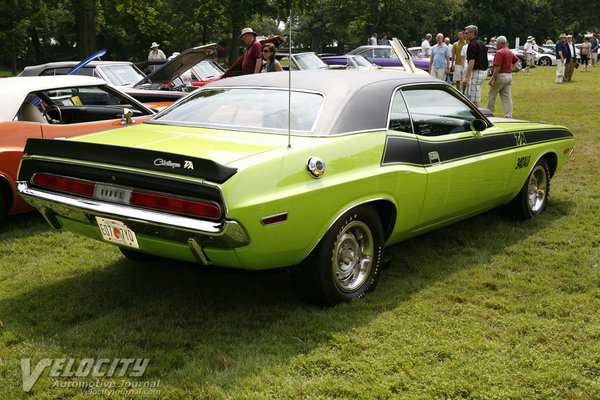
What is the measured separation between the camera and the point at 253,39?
982 centimetres

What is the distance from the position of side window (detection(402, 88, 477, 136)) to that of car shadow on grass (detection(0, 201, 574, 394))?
39.7 inches

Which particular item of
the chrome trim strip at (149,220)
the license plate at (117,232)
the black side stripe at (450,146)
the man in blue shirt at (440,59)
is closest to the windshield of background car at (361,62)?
the man in blue shirt at (440,59)

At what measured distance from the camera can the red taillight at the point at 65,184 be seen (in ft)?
12.2

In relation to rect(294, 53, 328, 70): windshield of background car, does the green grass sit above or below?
below

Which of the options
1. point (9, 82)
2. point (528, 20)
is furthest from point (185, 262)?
point (528, 20)

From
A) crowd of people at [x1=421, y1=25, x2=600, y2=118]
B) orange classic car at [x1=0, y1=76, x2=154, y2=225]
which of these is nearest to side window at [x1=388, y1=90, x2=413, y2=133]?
orange classic car at [x1=0, y1=76, x2=154, y2=225]

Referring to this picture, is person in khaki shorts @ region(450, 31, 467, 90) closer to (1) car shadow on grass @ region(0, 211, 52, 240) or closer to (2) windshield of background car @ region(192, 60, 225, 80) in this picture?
(2) windshield of background car @ region(192, 60, 225, 80)

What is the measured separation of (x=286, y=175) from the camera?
11.3ft

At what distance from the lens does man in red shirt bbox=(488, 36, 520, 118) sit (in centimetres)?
1146

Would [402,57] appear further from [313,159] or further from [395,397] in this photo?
[395,397]

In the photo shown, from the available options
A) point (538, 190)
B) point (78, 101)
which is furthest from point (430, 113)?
point (78, 101)

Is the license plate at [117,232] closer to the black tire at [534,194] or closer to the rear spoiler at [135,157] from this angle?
the rear spoiler at [135,157]

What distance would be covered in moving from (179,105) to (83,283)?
1460mm

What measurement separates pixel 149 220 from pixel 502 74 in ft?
31.7
